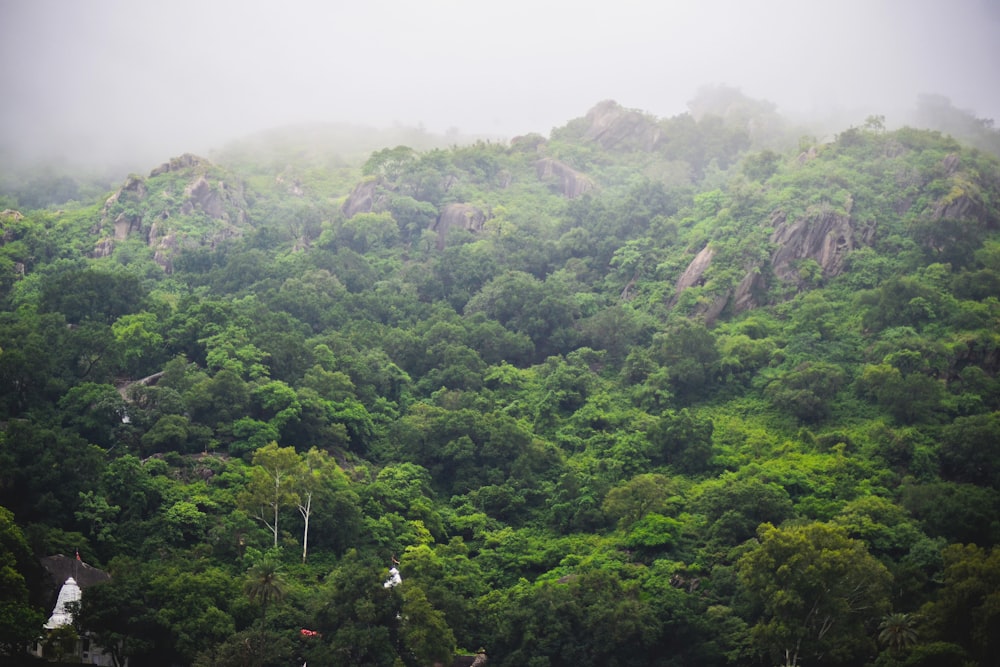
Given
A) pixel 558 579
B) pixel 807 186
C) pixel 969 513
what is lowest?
pixel 558 579

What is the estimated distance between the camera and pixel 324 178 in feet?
311

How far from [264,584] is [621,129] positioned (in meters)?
69.3

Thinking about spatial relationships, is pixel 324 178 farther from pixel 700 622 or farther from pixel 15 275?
pixel 700 622

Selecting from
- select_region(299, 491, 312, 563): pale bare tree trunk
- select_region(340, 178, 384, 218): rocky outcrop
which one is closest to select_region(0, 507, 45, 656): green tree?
select_region(299, 491, 312, 563): pale bare tree trunk

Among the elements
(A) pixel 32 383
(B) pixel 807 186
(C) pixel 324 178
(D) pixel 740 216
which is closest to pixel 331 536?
(A) pixel 32 383

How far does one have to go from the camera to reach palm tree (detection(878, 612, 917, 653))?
36.7 meters

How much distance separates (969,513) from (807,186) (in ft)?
109

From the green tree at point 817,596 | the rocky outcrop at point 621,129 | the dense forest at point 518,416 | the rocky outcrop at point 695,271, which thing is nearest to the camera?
the green tree at point 817,596

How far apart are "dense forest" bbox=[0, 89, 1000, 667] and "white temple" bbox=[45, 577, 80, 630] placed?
2.05ft

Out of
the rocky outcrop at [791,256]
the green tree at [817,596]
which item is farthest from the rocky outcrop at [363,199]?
the green tree at [817,596]

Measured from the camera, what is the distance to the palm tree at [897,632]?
3672 cm

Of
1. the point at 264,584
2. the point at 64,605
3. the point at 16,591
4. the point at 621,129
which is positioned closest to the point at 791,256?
the point at 621,129

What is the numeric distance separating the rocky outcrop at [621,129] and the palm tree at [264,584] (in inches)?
2609

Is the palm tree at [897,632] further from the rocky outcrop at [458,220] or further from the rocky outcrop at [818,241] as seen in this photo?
the rocky outcrop at [458,220]
